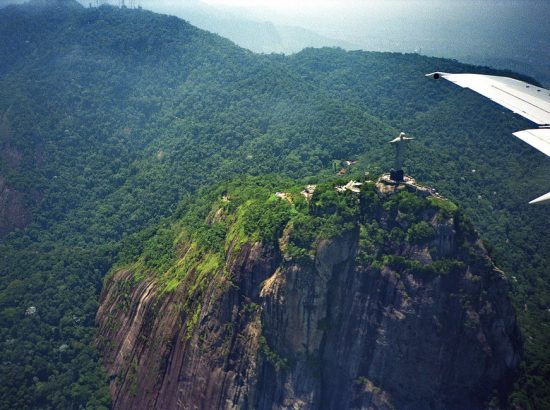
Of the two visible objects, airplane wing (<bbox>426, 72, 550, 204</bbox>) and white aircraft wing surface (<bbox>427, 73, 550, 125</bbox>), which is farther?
white aircraft wing surface (<bbox>427, 73, 550, 125</bbox>)

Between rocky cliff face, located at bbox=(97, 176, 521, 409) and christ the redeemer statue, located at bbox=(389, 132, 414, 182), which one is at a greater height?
christ the redeemer statue, located at bbox=(389, 132, 414, 182)

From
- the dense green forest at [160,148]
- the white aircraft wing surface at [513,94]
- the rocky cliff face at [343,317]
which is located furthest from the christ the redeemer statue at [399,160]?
the dense green forest at [160,148]

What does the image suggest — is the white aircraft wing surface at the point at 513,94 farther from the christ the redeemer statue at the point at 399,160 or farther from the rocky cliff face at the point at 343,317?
the rocky cliff face at the point at 343,317

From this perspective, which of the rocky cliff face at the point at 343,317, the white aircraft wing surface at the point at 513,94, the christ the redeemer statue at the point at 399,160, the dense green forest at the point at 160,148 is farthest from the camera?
the dense green forest at the point at 160,148

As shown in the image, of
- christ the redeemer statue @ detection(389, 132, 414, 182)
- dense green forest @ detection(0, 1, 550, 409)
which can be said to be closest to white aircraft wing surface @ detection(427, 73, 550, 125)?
christ the redeemer statue @ detection(389, 132, 414, 182)

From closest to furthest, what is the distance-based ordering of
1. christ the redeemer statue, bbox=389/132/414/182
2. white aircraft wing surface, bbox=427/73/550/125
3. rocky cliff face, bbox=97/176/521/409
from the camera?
white aircraft wing surface, bbox=427/73/550/125 < rocky cliff face, bbox=97/176/521/409 < christ the redeemer statue, bbox=389/132/414/182

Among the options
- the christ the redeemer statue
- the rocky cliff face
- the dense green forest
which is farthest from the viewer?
the dense green forest

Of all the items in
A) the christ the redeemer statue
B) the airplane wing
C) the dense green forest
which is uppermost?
the airplane wing

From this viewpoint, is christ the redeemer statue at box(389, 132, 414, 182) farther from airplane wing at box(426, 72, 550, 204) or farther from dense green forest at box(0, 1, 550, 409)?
dense green forest at box(0, 1, 550, 409)
